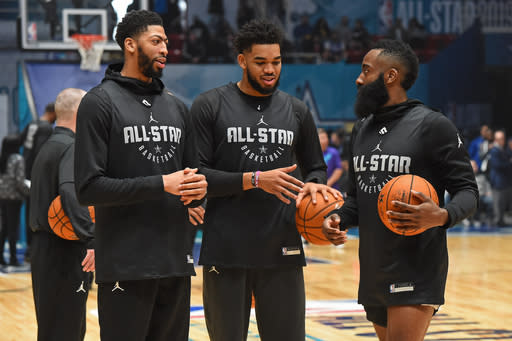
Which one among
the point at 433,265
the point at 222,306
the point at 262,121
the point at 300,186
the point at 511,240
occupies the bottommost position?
the point at 511,240

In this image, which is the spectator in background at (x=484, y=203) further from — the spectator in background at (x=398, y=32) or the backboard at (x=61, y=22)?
the backboard at (x=61, y=22)

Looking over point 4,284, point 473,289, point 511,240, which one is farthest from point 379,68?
point 511,240

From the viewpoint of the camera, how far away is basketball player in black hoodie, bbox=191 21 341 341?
434 cm

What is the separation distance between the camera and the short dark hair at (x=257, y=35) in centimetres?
444

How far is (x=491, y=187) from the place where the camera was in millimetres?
17672

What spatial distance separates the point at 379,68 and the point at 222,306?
1527mm

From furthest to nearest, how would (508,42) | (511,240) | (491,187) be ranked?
(508,42), (491,187), (511,240)

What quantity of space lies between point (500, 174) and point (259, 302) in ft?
45.8

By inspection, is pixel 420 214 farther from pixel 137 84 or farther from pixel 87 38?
pixel 87 38

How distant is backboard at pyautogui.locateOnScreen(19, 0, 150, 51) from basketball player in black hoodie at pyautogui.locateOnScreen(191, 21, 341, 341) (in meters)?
7.85

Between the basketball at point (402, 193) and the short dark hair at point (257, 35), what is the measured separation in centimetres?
119

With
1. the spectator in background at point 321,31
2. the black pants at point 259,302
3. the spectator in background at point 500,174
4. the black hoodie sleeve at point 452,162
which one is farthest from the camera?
the spectator in background at point 321,31

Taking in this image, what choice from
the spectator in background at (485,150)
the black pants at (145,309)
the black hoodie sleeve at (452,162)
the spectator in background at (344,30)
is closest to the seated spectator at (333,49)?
the spectator in background at (344,30)

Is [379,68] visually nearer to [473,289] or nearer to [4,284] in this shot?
[473,289]
